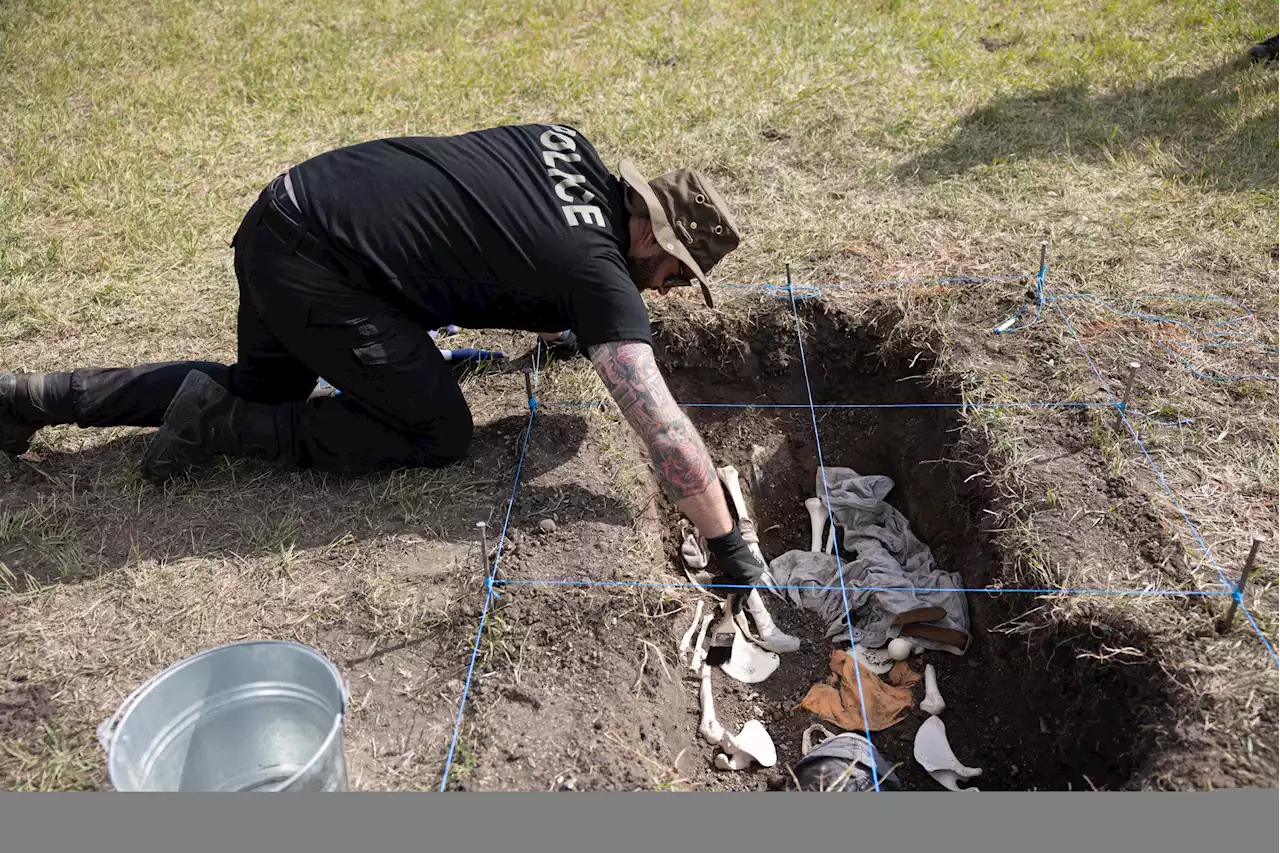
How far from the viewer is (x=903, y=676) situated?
378 cm

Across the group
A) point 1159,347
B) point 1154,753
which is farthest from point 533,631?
point 1159,347

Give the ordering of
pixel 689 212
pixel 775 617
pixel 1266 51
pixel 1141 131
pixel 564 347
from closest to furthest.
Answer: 1. pixel 689 212
2. pixel 775 617
3. pixel 564 347
4. pixel 1141 131
5. pixel 1266 51

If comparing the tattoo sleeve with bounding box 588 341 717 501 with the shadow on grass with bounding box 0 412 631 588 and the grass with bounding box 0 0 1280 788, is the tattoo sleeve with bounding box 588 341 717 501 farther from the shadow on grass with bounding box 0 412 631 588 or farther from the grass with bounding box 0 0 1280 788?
the grass with bounding box 0 0 1280 788

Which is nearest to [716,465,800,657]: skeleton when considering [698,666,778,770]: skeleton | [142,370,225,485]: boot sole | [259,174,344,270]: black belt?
[698,666,778,770]: skeleton

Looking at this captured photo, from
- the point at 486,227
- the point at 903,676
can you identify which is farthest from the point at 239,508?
the point at 903,676

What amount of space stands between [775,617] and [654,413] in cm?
126

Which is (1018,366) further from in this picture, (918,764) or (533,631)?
(533,631)

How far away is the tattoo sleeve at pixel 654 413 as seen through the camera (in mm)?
3283

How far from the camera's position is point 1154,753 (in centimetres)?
281

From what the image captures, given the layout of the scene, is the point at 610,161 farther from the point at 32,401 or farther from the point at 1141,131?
the point at 32,401

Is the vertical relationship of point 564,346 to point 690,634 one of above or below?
above

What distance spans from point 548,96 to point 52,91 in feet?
12.5

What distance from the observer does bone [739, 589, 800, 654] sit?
3.83 meters

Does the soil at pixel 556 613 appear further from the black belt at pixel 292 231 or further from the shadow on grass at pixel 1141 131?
the shadow on grass at pixel 1141 131
